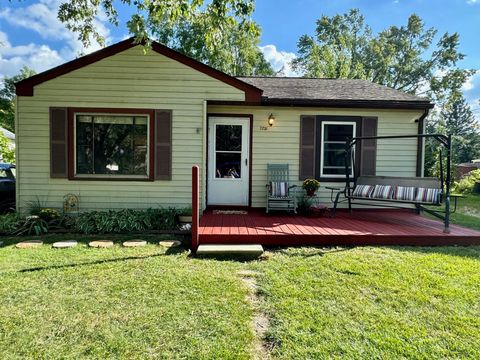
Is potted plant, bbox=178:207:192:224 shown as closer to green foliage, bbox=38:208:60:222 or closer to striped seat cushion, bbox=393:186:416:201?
green foliage, bbox=38:208:60:222

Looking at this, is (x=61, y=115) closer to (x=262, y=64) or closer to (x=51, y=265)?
(x=51, y=265)

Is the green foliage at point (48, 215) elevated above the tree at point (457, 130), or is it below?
below

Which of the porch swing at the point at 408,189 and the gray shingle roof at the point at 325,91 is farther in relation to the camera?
the gray shingle roof at the point at 325,91

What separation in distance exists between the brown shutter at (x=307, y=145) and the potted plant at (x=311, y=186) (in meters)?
0.33

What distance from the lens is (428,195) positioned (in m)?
5.50

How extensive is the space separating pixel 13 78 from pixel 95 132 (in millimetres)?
36008

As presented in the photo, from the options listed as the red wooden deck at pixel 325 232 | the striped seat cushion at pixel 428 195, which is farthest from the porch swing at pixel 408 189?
the red wooden deck at pixel 325 232

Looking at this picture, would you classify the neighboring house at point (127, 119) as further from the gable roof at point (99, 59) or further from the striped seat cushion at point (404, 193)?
the striped seat cushion at point (404, 193)

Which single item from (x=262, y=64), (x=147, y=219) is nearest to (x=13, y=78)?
(x=262, y=64)

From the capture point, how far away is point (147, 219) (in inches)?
227

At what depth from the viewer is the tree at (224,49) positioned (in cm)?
1959

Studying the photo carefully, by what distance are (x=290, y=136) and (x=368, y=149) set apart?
1.88 metres

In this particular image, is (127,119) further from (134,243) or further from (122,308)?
(122,308)

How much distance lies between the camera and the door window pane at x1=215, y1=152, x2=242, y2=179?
7207 mm
